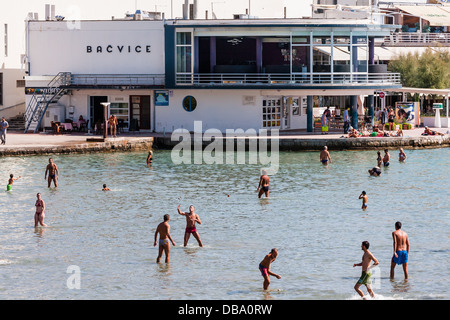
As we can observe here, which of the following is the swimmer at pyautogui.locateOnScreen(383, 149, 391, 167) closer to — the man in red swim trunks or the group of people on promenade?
the group of people on promenade

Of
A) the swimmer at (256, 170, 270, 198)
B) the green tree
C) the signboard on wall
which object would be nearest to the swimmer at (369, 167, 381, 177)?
the swimmer at (256, 170, 270, 198)

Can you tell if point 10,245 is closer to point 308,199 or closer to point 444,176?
point 308,199

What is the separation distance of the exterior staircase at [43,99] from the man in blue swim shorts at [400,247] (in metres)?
40.3

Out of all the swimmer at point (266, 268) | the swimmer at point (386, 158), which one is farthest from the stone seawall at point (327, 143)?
the swimmer at point (266, 268)

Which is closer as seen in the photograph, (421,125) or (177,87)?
(177,87)

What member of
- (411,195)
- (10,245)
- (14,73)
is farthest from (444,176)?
(14,73)

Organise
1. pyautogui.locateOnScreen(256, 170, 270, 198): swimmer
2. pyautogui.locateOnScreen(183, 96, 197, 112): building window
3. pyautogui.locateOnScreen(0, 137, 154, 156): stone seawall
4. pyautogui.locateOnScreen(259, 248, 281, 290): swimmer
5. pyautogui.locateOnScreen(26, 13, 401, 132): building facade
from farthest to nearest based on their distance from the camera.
Answer: pyautogui.locateOnScreen(183, 96, 197, 112): building window, pyautogui.locateOnScreen(26, 13, 401, 132): building facade, pyautogui.locateOnScreen(0, 137, 154, 156): stone seawall, pyautogui.locateOnScreen(256, 170, 270, 198): swimmer, pyautogui.locateOnScreen(259, 248, 281, 290): swimmer

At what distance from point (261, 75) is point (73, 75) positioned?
13.3 metres

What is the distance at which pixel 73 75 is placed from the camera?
6544 centimetres

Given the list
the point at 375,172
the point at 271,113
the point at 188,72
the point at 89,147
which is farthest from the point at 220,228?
the point at 271,113

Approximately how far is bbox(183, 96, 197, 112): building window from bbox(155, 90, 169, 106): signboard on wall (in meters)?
1.23

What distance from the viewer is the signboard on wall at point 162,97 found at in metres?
63.8

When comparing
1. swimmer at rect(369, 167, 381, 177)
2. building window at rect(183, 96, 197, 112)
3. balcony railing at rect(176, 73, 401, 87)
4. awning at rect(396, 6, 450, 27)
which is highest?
awning at rect(396, 6, 450, 27)

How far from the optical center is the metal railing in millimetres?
64188
